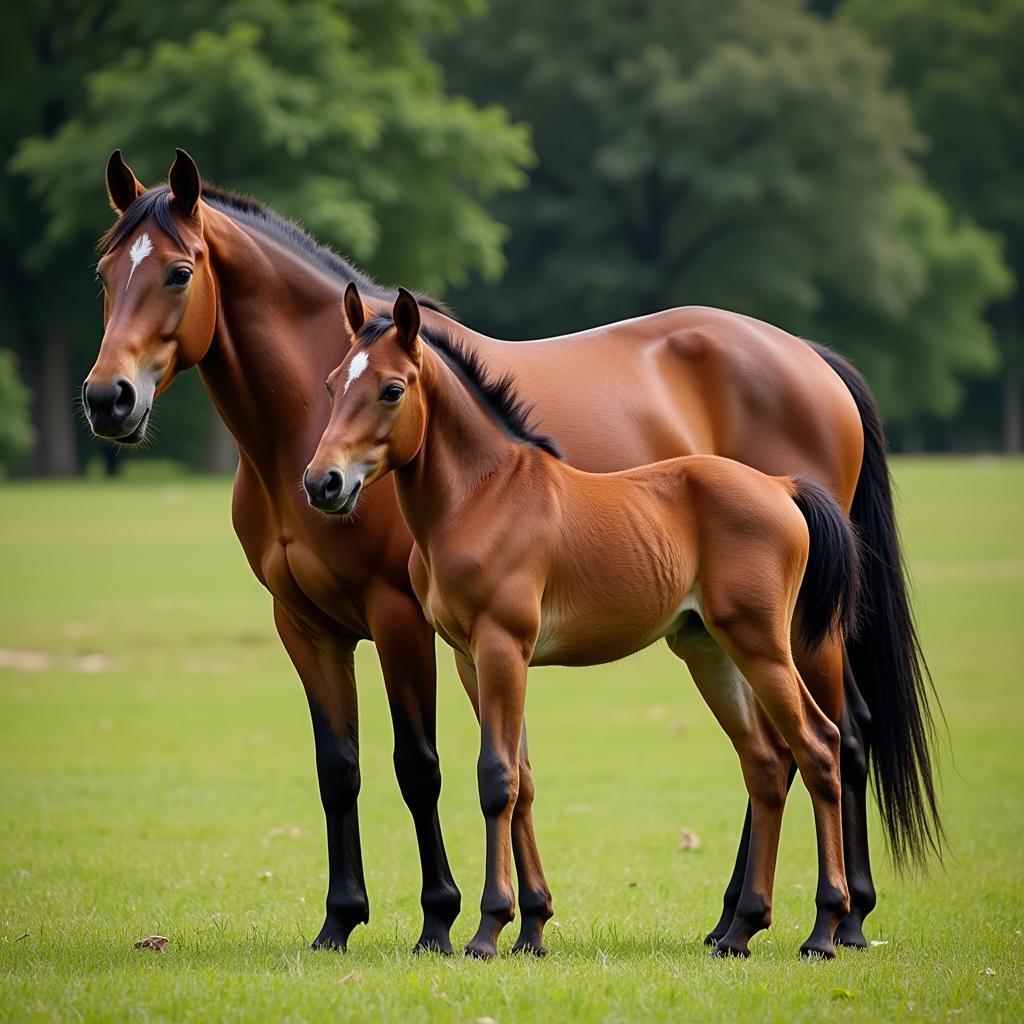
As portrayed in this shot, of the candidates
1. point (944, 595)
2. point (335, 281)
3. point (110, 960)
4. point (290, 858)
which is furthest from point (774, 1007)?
point (944, 595)

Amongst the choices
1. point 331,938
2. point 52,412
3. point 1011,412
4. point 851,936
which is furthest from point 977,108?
point 331,938

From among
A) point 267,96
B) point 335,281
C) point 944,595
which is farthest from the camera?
point 267,96

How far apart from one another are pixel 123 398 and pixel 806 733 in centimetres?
283

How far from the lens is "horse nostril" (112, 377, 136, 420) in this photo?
565cm

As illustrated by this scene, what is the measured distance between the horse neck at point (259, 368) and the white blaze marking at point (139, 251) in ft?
1.29

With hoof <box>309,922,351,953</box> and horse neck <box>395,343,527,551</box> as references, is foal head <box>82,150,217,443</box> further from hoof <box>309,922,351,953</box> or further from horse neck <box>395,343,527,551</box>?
hoof <box>309,922,351,953</box>

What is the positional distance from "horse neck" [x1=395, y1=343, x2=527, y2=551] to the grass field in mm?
1625

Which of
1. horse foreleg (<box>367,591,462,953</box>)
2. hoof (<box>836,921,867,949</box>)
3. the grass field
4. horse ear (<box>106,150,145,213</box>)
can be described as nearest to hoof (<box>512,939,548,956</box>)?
the grass field

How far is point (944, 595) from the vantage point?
22828mm

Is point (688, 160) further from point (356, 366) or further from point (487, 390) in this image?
point (356, 366)

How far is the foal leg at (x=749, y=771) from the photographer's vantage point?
6.11 metres

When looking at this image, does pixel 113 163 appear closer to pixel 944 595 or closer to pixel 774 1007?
pixel 774 1007

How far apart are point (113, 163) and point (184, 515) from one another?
26.1 meters

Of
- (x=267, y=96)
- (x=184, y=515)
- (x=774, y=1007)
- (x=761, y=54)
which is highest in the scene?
(x=761, y=54)
